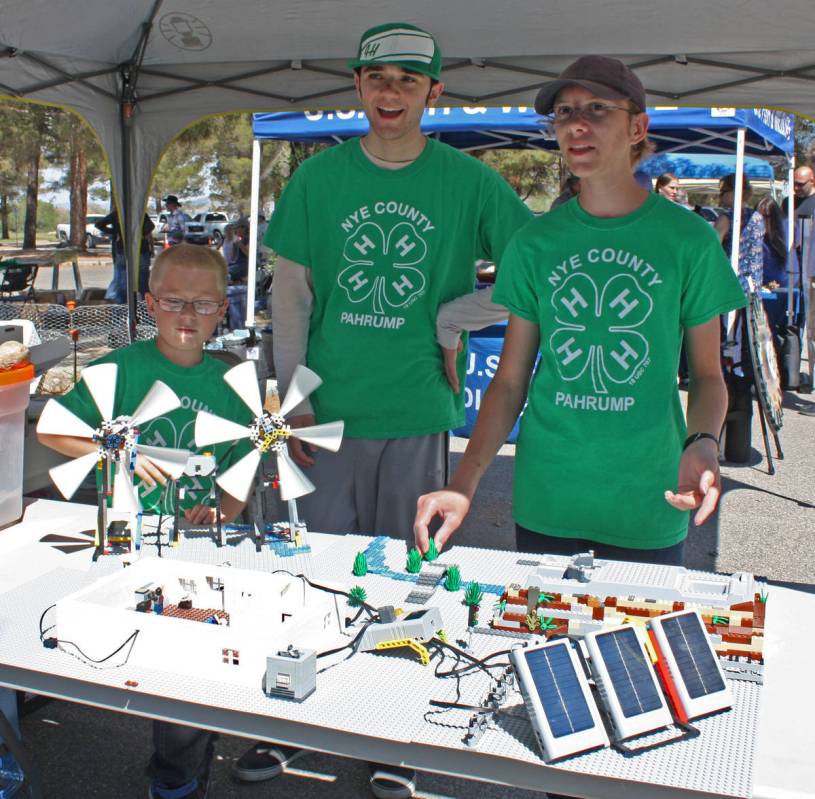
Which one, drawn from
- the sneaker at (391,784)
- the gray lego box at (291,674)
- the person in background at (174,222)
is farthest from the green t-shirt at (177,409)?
the person in background at (174,222)

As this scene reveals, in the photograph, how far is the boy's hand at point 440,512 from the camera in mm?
2076

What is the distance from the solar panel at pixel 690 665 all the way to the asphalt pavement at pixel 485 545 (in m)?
0.57

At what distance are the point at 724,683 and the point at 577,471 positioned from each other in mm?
698

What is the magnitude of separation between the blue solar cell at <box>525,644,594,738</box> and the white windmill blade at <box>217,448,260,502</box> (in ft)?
3.52

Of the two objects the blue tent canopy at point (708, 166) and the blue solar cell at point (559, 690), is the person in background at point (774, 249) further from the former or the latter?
the blue solar cell at point (559, 690)

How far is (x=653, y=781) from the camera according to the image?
4.68 feet

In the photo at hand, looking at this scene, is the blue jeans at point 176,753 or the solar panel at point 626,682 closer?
the solar panel at point 626,682

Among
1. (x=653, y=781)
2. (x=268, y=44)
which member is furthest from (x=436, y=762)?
(x=268, y=44)

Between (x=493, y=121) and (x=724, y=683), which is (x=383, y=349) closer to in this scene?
(x=724, y=683)

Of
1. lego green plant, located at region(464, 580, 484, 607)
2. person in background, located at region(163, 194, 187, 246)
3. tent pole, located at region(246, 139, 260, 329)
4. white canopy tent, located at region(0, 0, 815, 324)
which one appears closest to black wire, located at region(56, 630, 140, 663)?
lego green plant, located at region(464, 580, 484, 607)

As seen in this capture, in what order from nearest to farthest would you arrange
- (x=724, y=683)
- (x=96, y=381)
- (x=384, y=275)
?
1. (x=724, y=683)
2. (x=96, y=381)
3. (x=384, y=275)

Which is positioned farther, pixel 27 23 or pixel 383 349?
pixel 27 23

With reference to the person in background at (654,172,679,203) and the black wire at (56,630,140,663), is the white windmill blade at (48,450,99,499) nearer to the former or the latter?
the black wire at (56,630,140,663)

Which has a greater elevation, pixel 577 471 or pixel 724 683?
pixel 577 471
